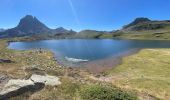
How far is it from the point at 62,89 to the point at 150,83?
22.2 metres

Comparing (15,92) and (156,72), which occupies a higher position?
(15,92)

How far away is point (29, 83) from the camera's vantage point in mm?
24172

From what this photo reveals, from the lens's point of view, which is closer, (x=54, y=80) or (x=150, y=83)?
(x=54, y=80)

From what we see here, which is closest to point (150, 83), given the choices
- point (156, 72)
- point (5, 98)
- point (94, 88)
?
point (156, 72)

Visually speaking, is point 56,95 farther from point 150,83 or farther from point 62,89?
point 150,83

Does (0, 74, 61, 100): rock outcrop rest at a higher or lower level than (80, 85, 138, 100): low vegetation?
higher

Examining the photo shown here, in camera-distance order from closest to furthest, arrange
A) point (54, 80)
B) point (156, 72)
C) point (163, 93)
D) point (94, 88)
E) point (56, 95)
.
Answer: point (56, 95)
point (94, 88)
point (54, 80)
point (163, 93)
point (156, 72)

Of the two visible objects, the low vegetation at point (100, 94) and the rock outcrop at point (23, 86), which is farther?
the low vegetation at point (100, 94)

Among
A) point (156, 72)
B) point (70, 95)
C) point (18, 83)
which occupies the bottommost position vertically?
point (156, 72)

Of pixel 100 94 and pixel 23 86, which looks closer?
pixel 23 86

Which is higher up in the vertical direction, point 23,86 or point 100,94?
point 23,86

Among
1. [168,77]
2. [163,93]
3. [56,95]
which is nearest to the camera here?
[56,95]

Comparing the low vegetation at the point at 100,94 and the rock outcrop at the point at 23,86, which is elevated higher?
the rock outcrop at the point at 23,86

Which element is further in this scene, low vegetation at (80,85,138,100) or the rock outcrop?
low vegetation at (80,85,138,100)
